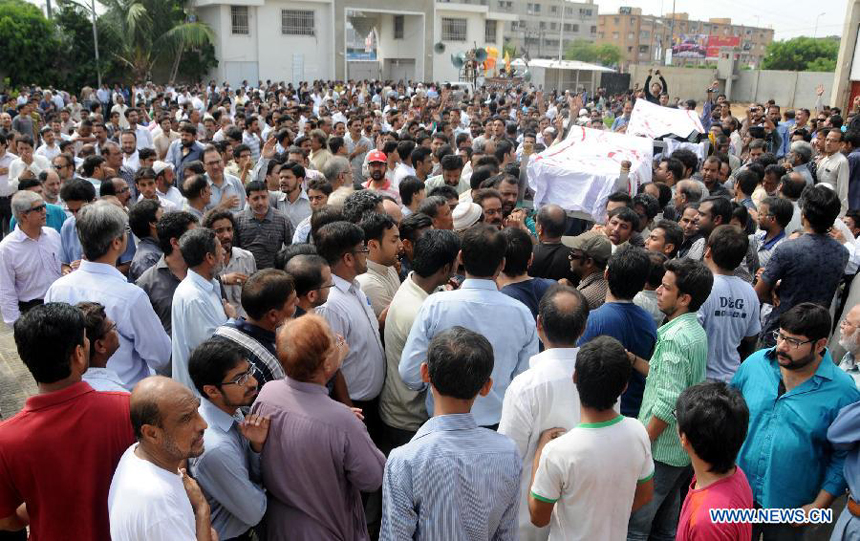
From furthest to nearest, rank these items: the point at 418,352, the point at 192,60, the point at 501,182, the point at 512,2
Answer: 1. the point at 512,2
2. the point at 192,60
3. the point at 501,182
4. the point at 418,352

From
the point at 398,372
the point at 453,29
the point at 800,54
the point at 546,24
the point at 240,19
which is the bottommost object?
the point at 398,372

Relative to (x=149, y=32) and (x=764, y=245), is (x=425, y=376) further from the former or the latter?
(x=149, y=32)

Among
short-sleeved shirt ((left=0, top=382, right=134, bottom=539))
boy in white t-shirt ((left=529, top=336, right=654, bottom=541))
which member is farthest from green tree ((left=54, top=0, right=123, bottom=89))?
boy in white t-shirt ((left=529, top=336, right=654, bottom=541))

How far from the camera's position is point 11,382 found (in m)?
5.64

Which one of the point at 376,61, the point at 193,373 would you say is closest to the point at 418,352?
the point at 193,373

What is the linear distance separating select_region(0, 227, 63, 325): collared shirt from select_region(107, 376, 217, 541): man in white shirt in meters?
3.21

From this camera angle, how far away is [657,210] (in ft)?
18.5

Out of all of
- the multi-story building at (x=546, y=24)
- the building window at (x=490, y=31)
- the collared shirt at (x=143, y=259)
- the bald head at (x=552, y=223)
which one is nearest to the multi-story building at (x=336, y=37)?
the building window at (x=490, y=31)

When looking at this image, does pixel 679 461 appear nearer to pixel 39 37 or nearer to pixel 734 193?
pixel 734 193

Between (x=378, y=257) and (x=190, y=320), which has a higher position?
(x=378, y=257)

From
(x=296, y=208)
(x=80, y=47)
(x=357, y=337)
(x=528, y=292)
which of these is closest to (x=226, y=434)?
(x=357, y=337)

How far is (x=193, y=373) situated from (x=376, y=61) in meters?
36.3

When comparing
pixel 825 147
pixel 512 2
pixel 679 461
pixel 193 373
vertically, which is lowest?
pixel 679 461

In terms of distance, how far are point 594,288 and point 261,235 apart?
2.86 meters
